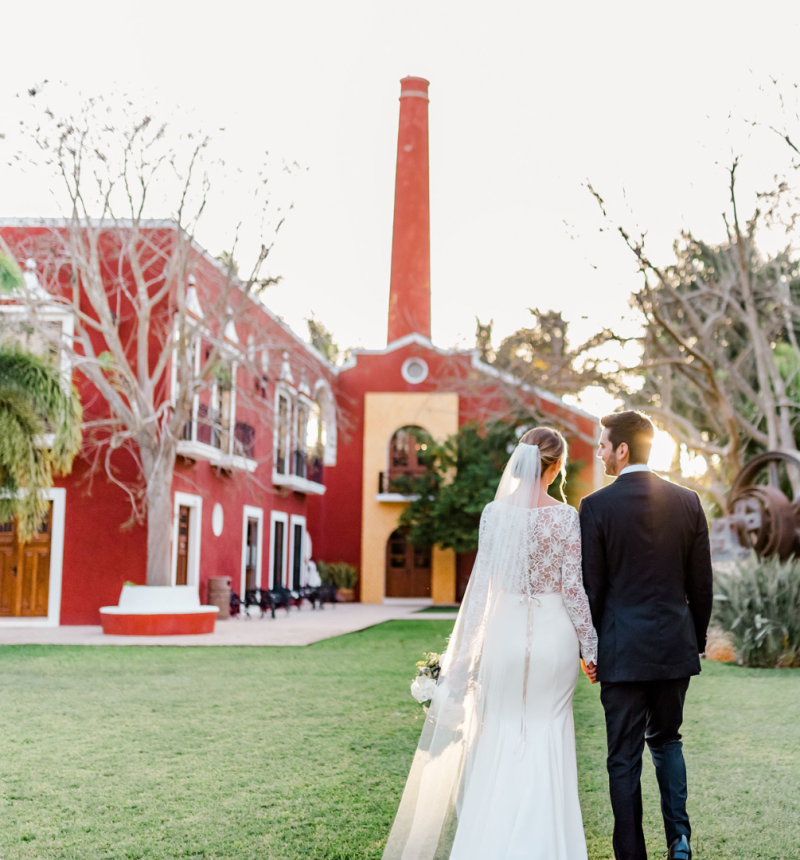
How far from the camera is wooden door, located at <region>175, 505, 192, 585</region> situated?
2025 cm

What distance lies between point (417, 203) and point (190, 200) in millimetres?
Result: 16266

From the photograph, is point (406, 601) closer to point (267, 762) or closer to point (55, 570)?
point (55, 570)

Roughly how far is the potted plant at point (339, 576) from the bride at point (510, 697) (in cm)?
2601

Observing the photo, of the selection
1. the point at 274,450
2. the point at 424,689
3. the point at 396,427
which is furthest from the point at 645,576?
the point at 396,427

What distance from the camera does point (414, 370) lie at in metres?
31.2

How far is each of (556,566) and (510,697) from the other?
1.78 ft

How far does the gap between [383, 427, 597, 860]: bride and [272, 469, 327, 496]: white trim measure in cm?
2228

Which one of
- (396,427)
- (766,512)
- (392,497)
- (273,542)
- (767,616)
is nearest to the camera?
(767,616)

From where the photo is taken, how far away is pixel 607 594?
405cm

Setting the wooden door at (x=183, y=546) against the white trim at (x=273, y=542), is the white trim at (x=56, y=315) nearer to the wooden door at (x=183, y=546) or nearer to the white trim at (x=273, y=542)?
the wooden door at (x=183, y=546)

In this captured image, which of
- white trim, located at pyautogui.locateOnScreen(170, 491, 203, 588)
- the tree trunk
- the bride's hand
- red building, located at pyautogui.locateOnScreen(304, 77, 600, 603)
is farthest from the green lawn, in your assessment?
red building, located at pyautogui.locateOnScreen(304, 77, 600, 603)

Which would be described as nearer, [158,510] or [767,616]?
[767,616]

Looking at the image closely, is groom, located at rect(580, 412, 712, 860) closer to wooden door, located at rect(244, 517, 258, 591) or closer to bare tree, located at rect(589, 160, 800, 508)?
bare tree, located at rect(589, 160, 800, 508)

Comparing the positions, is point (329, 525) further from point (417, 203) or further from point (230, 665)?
point (230, 665)
